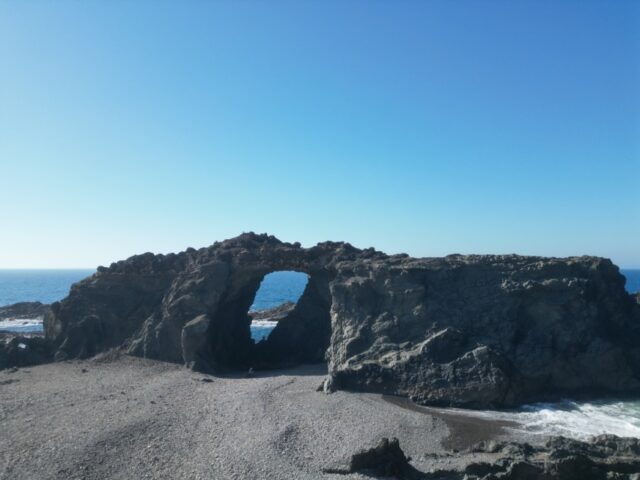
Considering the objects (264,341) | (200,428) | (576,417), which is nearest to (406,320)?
(576,417)

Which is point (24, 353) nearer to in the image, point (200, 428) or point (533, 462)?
point (200, 428)

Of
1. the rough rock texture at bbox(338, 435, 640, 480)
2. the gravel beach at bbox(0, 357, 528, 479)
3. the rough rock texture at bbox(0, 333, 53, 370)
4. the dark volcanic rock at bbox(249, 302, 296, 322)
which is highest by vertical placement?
the dark volcanic rock at bbox(249, 302, 296, 322)

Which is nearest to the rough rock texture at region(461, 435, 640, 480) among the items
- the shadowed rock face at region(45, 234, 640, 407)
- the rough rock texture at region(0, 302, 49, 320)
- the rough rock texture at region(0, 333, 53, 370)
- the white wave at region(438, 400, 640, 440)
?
the white wave at region(438, 400, 640, 440)

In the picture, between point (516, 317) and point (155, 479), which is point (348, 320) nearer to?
point (516, 317)

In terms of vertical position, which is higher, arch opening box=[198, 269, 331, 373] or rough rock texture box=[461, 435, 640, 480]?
arch opening box=[198, 269, 331, 373]

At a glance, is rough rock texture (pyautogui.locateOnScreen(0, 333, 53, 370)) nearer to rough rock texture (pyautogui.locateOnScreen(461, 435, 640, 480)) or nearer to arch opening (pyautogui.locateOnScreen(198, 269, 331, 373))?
arch opening (pyautogui.locateOnScreen(198, 269, 331, 373))

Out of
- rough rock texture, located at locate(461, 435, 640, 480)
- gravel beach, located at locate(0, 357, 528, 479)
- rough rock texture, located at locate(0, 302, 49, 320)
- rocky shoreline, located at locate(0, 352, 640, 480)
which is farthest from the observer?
rough rock texture, located at locate(0, 302, 49, 320)

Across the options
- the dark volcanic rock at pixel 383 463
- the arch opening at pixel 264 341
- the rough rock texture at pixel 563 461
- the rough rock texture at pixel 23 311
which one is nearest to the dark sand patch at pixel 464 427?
the rough rock texture at pixel 563 461

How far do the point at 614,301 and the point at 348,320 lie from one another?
15.5 metres

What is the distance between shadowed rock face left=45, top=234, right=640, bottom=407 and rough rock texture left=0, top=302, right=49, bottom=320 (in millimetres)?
43637

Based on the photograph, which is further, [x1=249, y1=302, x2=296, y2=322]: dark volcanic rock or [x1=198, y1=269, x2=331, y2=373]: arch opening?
[x1=249, y1=302, x2=296, y2=322]: dark volcanic rock

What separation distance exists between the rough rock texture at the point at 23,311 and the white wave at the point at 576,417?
70.9m

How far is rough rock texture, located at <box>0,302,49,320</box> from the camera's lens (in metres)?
75.6

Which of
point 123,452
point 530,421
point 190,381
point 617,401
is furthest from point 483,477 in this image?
point 190,381
